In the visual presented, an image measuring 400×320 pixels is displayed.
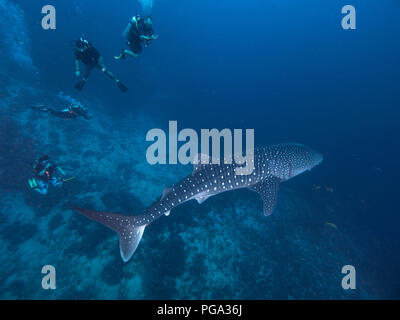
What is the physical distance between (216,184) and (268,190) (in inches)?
81.2

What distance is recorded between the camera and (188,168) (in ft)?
42.7

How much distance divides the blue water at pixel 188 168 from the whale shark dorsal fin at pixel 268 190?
236 centimetres

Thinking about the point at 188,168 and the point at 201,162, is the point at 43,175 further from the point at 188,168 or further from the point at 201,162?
the point at 188,168

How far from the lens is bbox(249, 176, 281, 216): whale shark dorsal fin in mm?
5859

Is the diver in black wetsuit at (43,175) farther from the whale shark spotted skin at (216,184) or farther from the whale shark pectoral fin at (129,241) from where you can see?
the whale shark pectoral fin at (129,241)

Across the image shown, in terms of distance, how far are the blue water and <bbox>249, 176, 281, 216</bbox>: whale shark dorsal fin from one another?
7.74 feet

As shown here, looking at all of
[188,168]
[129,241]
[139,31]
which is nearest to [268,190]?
[129,241]

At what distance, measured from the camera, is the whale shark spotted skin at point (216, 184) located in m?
4.28

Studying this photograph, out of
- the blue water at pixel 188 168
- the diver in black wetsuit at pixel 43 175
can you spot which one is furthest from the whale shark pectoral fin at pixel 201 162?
the diver in black wetsuit at pixel 43 175

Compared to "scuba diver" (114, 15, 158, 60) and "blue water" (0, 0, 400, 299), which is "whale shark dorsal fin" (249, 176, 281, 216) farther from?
"scuba diver" (114, 15, 158, 60)

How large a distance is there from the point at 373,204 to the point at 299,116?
79.7 feet

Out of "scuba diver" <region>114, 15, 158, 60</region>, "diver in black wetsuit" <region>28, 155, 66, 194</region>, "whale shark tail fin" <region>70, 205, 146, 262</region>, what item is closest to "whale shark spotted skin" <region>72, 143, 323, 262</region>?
"whale shark tail fin" <region>70, 205, 146, 262</region>

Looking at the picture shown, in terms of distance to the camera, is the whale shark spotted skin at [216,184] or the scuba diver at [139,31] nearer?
the whale shark spotted skin at [216,184]

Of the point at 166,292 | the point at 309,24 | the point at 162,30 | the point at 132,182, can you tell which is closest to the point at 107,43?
the point at 162,30
